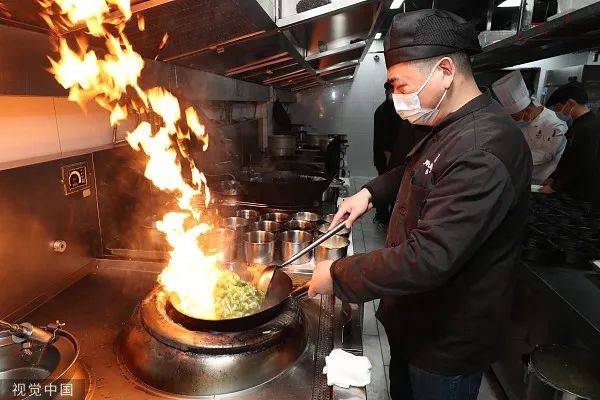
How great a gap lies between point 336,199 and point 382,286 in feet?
8.56

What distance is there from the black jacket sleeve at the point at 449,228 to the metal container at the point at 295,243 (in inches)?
41.0

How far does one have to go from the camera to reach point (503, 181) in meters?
1.30


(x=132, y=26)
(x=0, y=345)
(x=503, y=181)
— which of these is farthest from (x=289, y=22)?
(x=0, y=345)

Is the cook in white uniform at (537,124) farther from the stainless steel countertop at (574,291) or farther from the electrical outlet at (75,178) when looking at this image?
the electrical outlet at (75,178)

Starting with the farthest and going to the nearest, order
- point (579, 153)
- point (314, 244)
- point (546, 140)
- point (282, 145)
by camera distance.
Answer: point (282, 145) < point (546, 140) < point (579, 153) < point (314, 244)

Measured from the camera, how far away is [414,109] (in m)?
1.59

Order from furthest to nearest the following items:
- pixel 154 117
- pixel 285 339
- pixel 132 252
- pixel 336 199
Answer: pixel 336 199 → pixel 154 117 → pixel 132 252 → pixel 285 339

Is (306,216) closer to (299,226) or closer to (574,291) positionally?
(299,226)

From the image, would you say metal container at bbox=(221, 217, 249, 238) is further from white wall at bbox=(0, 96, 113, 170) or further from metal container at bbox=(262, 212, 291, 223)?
white wall at bbox=(0, 96, 113, 170)

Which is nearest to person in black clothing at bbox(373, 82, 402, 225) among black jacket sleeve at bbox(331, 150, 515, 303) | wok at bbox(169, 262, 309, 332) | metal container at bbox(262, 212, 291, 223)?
metal container at bbox(262, 212, 291, 223)

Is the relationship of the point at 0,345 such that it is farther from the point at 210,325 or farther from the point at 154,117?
the point at 154,117

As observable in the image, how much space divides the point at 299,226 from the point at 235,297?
1135 mm

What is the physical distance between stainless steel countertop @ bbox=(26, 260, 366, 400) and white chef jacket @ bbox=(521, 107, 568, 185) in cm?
436

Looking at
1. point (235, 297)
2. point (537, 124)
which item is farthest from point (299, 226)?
point (537, 124)
